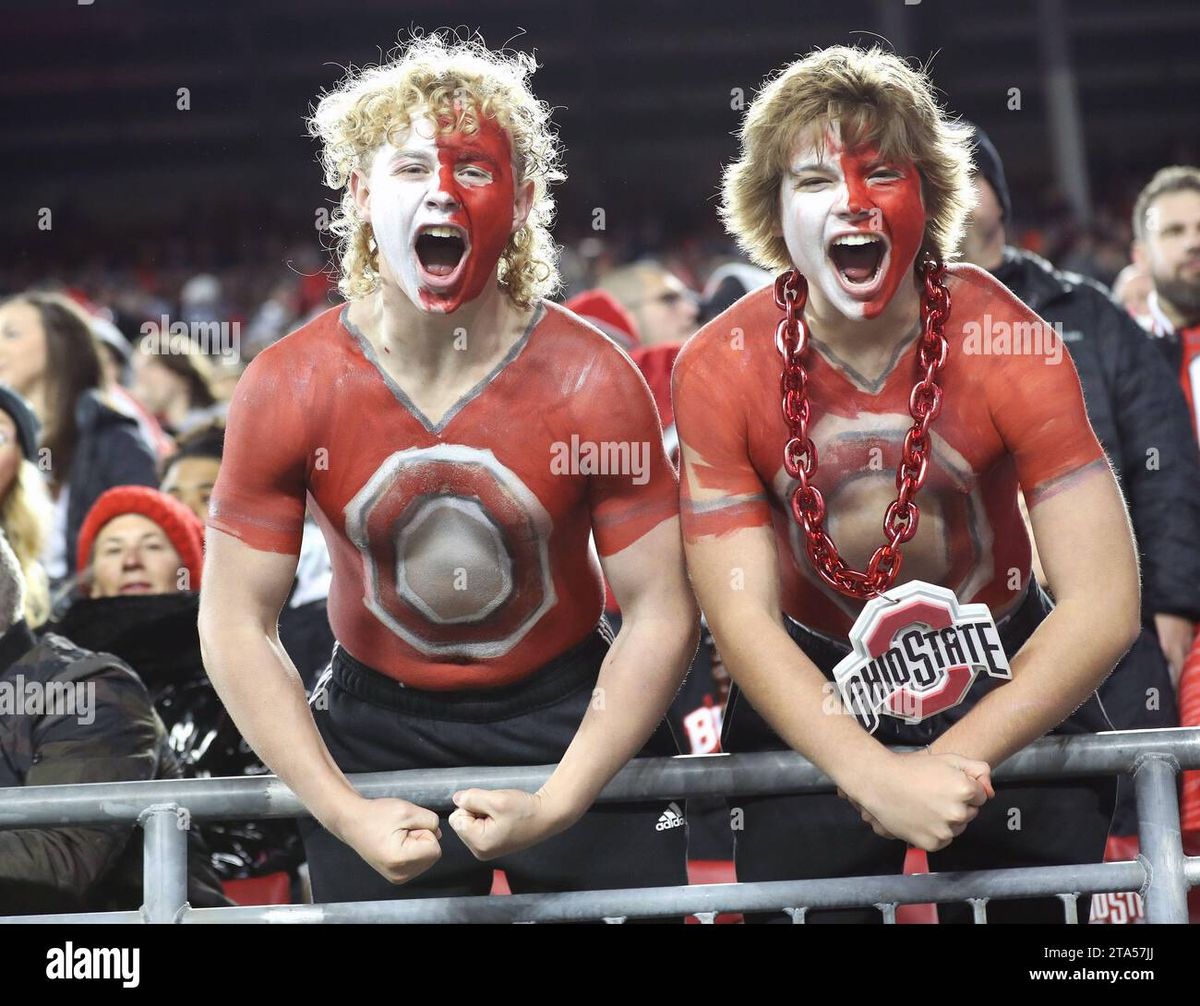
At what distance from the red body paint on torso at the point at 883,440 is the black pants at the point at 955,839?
0.50 feet

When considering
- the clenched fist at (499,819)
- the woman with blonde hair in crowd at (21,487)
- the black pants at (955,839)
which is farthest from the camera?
the woman with blonde hair in crowd at (21,487)

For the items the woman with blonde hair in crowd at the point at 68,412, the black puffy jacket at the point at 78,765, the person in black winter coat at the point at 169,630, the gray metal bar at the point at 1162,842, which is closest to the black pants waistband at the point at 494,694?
the black puffy jacket at the point at 78,765

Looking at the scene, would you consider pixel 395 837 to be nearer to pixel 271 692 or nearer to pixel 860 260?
A: pixel 271 692

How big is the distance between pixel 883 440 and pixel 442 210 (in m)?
0.63

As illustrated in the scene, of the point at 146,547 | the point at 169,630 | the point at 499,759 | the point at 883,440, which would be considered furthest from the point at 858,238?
the point at 146,547

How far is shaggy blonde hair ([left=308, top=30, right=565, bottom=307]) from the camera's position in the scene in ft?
6.84

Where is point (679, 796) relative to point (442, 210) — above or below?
below

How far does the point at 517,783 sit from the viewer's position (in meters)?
1.99

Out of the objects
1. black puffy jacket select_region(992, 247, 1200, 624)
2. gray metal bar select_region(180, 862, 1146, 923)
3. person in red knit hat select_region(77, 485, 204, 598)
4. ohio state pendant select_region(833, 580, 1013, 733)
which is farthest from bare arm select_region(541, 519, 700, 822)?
person in red knit hat select_region(77, 485, 204, 598)

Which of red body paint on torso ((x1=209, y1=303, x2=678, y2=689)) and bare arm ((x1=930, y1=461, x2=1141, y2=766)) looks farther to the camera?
red body paint on torso ((x1=209, y1=303, x2=678, y2=689))

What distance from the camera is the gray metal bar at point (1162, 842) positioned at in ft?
6.46

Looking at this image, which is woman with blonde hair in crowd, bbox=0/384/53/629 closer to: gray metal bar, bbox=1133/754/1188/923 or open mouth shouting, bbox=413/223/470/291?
open mouth shouting, bbox=413/223/470/291

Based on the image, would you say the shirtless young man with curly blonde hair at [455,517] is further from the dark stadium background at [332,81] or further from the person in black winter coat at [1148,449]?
the dark stadium background at [332,81]

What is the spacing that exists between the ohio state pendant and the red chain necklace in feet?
0.28
